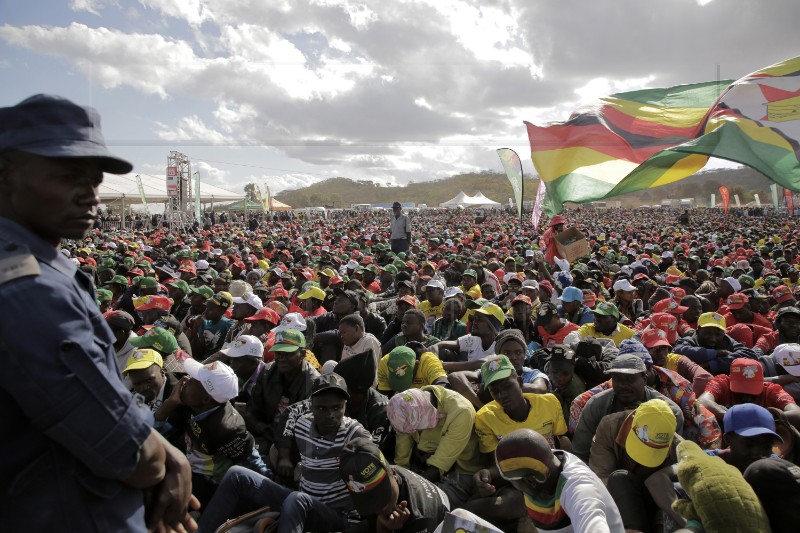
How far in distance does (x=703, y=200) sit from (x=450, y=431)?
127988 millimetres

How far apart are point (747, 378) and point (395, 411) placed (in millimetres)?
2780

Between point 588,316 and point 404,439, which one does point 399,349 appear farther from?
point 588,316

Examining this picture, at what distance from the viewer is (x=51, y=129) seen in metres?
1.25

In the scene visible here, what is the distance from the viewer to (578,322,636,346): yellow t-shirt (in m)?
5.62

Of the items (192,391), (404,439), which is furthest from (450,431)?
(192,391)

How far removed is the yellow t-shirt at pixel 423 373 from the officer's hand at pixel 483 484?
1064 millimetres

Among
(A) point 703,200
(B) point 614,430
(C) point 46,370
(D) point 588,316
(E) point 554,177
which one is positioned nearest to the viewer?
(C) point 46,370

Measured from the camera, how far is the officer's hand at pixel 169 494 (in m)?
1.41

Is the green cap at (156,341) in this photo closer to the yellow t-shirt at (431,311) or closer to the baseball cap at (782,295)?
the yellow t-shirt at (431,311)

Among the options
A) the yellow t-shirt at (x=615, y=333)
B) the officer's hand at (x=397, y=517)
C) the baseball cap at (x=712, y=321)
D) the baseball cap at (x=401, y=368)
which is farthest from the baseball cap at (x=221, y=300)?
the baseball cap at (x=712, y=321)

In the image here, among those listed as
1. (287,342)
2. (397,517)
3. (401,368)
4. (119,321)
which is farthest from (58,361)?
(119,321)

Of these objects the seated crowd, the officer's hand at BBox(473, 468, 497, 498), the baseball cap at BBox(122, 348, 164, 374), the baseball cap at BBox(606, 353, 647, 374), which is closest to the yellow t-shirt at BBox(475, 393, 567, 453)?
the seated crowd

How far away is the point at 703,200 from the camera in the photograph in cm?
11338

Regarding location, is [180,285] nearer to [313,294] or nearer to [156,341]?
[313,294]
